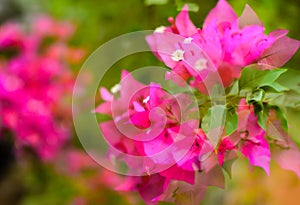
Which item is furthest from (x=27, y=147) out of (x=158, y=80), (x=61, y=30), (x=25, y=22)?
(x=158, y=80)

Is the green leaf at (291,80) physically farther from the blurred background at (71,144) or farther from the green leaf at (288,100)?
the blurred background at (71,144)

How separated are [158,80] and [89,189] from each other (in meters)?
0.90

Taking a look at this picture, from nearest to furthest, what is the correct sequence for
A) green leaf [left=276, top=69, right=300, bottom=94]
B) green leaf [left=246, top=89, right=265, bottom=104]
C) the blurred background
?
green leaf [left=246, top=89, right=265, bottom=104] → green leaf [left=276, top=69, right=300, bottom=94] → the blurred background

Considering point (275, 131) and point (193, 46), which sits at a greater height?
point (193, 46)

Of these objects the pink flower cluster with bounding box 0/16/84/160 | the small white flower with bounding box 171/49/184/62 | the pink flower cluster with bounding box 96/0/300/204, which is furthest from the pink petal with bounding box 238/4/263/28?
the pink flower cluster with bounding box 0/16/84/160

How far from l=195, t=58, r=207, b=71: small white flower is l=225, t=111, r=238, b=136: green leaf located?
2.4 inches

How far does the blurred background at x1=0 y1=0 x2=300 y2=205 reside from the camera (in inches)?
49.4

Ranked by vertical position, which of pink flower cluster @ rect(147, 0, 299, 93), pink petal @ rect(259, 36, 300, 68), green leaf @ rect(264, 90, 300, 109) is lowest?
green leaf @ rect(264, 90, 300, 109)

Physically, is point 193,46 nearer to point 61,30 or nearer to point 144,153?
point 144,153

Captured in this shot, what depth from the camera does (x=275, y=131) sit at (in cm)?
61

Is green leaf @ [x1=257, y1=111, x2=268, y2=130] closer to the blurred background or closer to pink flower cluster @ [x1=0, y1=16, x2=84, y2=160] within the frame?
the blurred background

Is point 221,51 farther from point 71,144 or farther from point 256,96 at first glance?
point 71,144

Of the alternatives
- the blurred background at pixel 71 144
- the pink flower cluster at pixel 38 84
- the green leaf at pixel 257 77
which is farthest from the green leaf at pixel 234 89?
the pink flower cluster at pixel 38 84

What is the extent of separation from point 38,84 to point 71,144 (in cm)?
38
